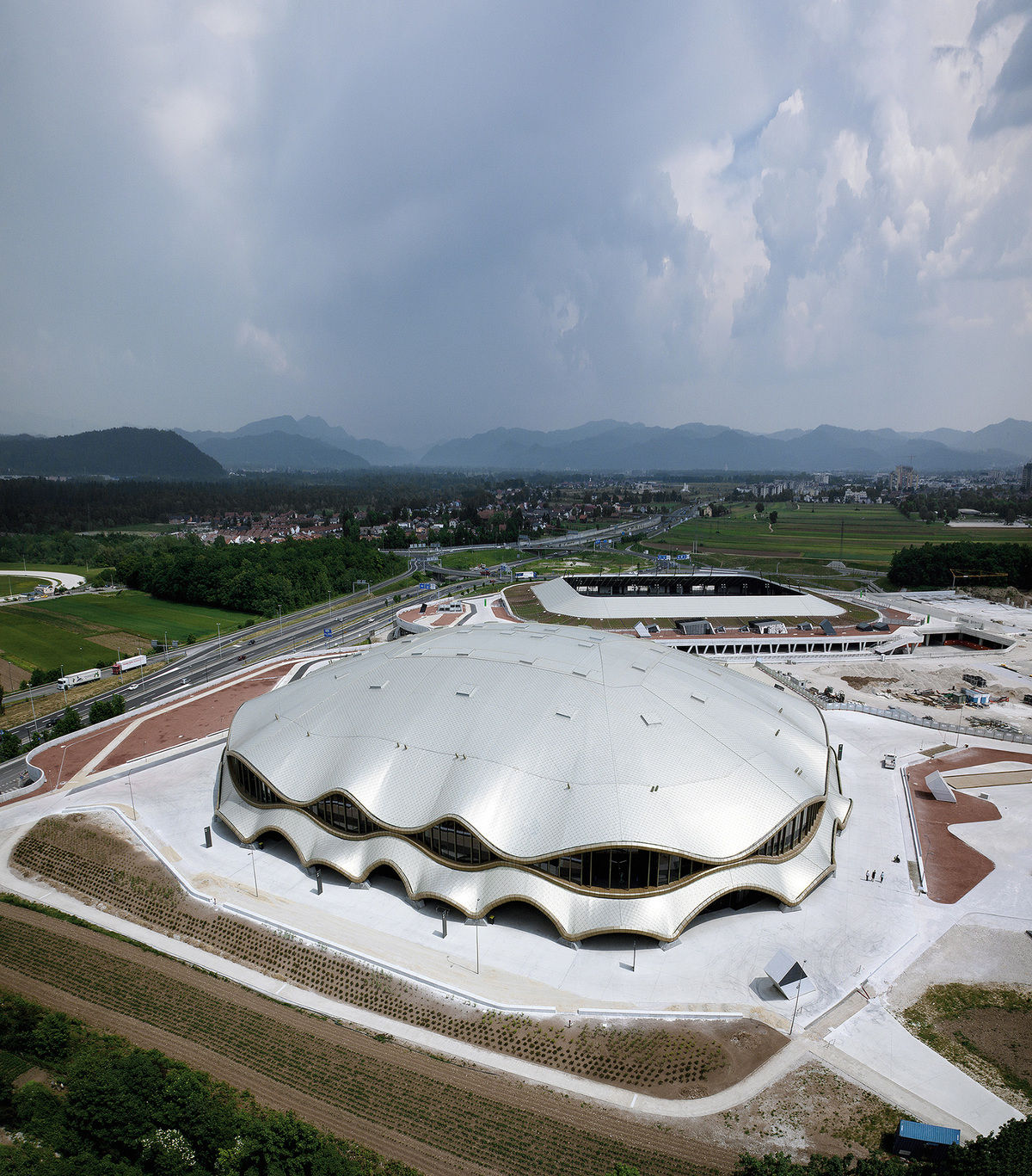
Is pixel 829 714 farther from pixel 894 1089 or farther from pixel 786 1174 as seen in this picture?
pixel 786 1174

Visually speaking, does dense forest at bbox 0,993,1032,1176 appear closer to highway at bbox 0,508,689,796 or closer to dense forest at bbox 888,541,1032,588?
highway at bbox 0,508,689,796

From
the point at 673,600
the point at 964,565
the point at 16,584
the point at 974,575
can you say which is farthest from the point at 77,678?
the point at 964,565

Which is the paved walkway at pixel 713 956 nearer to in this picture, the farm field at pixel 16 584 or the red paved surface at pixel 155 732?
the red paved surface at pixel 155 732

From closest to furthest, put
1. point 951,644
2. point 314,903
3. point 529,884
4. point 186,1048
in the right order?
point 186,1048 < point 529,884 < point 314,903 < point 951,644

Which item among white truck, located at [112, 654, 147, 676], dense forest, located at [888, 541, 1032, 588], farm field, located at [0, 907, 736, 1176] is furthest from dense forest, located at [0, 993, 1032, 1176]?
dense forest, located at [888, 541, 1032, 588]

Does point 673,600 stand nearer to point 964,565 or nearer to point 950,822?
point 950,822

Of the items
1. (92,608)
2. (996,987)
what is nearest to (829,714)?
(996,987)
